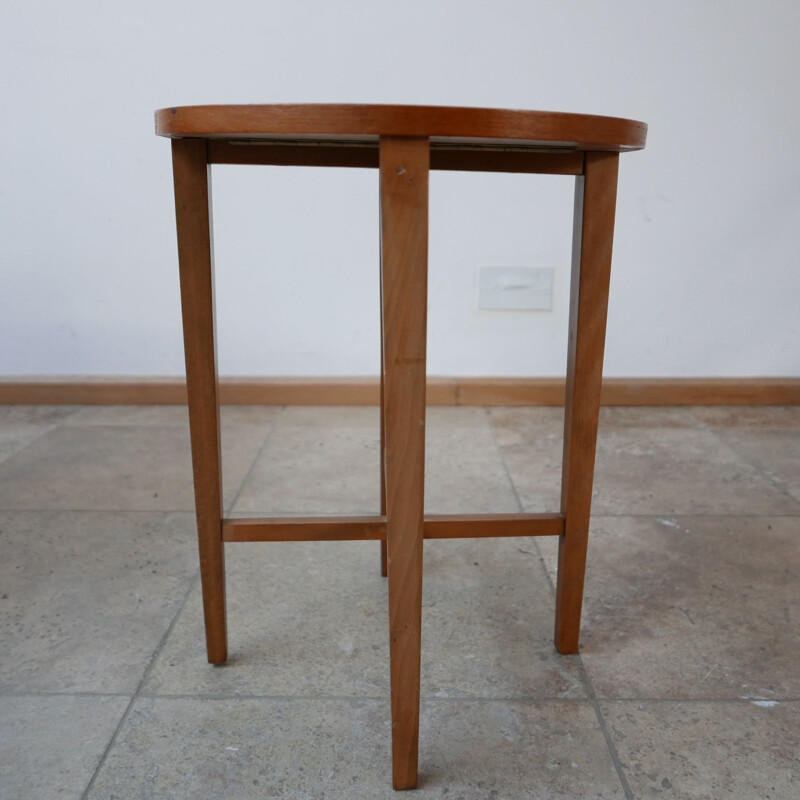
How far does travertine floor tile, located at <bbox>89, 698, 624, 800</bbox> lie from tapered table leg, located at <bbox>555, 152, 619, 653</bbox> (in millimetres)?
→ 175

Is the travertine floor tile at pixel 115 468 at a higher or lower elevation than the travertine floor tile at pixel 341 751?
higher

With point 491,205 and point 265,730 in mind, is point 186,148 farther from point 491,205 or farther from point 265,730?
point 491,205

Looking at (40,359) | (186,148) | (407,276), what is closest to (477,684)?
(407,276)

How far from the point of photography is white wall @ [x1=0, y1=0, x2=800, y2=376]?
7.71 feet

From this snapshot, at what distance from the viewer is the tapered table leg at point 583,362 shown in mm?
1089

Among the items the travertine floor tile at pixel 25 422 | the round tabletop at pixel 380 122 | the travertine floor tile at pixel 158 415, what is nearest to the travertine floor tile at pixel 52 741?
the round tabletop at pixel 380 122

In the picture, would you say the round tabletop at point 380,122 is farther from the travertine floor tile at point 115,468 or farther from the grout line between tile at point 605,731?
the travertine floor tile at point 115,468

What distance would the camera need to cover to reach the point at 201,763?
1.04 metres

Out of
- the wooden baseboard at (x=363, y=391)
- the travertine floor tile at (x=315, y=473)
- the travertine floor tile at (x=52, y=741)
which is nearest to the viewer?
the travertine floor tile at (x=52, y=741)

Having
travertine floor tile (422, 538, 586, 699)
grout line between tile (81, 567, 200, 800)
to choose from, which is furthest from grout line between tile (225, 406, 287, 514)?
travertine floor tile (422, 538, 586, 699)

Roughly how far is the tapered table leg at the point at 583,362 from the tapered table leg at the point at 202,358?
502mm

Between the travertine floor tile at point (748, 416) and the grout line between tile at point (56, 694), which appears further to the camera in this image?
the travertine floor tile at point (748, 416)

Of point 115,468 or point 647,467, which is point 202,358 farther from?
point 647,467

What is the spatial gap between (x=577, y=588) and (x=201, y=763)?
591 millimetres
